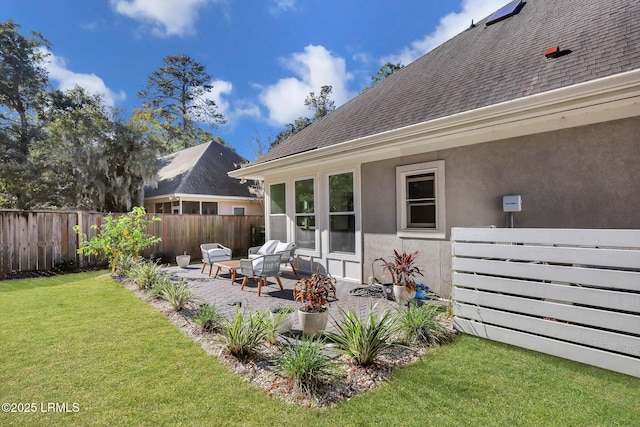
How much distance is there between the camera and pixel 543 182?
15.2ft

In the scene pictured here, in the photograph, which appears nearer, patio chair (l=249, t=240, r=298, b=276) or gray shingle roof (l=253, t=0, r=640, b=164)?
gray shingle roof (l=253, t=0, r=640, b=164)

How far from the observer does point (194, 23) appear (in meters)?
16.5

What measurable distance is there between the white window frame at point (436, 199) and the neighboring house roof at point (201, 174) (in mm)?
12266

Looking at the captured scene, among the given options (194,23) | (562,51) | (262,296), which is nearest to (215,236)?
(262,296)

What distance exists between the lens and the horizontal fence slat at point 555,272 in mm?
3023

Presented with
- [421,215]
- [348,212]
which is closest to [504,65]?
[421,215]

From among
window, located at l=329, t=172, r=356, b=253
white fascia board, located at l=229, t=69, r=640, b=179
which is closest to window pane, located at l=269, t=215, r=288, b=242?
window, located at l=329, t=172, r=356, b=253

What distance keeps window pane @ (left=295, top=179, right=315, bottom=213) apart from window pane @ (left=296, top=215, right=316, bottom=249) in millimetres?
212

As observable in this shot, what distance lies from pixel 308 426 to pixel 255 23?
51.7 ft

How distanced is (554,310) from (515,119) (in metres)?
2.60

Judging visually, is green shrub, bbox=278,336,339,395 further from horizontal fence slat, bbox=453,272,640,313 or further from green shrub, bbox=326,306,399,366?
horizontal fence slat, bbox=453,272,640,313

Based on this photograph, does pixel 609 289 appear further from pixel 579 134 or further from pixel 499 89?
pixel 499 89

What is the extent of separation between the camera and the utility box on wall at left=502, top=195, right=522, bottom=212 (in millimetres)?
4734

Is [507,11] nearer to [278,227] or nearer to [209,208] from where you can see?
[278,227]
